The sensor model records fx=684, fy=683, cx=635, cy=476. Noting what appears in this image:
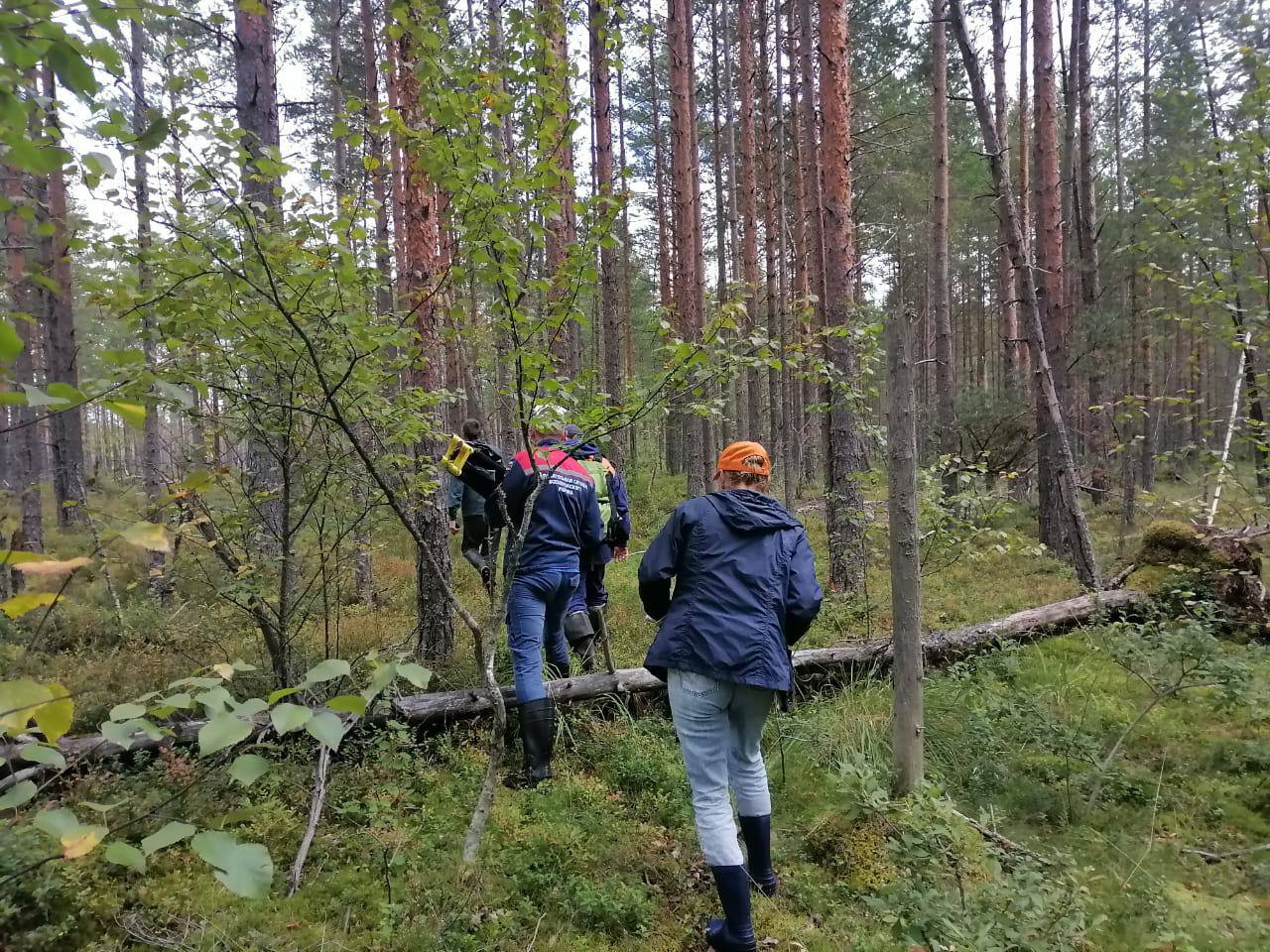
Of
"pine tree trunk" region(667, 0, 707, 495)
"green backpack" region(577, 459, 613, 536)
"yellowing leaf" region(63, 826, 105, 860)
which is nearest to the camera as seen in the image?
"yellowing leaf" region(63, 826, 105, 860)

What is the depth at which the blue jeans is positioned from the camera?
13.3ft

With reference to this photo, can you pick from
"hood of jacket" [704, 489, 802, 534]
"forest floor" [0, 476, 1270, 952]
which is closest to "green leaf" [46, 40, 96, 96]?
"forest floor" [0, 476, 1270, 952]

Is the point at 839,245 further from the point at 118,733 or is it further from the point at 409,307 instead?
the point at 118,733

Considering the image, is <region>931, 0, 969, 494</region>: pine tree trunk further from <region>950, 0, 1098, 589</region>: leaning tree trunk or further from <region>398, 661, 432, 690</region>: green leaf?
<region>398, 661, 432, 690</region>: green leaf

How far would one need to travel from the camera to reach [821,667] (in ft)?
18.4

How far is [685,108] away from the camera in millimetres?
11023

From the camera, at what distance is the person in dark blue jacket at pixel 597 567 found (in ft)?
17.1

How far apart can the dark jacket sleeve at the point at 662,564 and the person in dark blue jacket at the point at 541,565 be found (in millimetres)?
827

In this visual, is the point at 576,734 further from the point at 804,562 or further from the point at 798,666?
the point at 804,562

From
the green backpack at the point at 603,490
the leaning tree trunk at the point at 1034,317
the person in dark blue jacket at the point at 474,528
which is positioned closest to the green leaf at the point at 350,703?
the person in dark blue jacket at the point at 474,528

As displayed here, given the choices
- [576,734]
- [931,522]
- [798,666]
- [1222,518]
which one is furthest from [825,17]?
[1222,518]

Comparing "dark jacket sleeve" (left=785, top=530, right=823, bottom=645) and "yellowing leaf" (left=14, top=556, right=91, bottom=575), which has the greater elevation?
"yellowing leaf" (left=14, top=556, right=91, bottom=575)

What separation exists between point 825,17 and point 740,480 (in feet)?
22.6

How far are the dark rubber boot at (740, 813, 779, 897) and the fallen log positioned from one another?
1.69 metres
